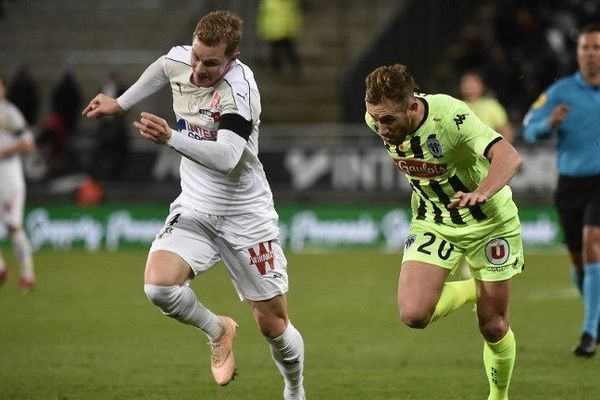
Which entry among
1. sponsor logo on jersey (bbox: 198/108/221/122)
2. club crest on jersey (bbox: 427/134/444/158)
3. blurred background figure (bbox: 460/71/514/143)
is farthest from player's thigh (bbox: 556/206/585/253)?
blurred background figure (bbox: 460/71/514/143)

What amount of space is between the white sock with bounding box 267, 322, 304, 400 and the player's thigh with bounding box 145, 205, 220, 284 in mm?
584

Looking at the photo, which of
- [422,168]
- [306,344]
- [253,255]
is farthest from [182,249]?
[306,344]

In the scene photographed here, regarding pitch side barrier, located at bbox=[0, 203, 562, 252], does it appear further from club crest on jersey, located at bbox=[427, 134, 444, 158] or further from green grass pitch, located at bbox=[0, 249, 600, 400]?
club crest on jersey, located at bbox=[427, 134, 444, 158]

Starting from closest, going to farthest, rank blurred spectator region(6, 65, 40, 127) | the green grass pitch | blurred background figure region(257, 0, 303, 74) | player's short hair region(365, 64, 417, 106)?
player's short hair region(365, 64, 417, 106)
the green grass pitch
blurred spectator region(6, 65, 40, 127)
blurred background figure region(257, 0, 303, 74)

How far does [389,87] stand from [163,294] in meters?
1.67

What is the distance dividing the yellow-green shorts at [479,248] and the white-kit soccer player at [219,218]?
2.78ft

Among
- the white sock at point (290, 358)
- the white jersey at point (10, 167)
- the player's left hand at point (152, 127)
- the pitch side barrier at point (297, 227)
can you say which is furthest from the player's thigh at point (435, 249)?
the pitch side barrier at point (297, 227)

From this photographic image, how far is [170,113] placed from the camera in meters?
20.0

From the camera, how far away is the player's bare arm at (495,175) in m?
6.48

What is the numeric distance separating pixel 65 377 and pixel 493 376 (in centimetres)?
305

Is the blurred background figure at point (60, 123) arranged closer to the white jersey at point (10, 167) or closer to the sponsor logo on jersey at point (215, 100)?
the white jersey at point (10, 167)

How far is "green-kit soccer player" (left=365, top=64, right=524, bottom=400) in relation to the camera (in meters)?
7.05

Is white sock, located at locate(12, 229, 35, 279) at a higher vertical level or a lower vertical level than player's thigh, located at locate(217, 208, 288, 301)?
lower

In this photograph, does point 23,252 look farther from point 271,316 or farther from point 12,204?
point 271,316
